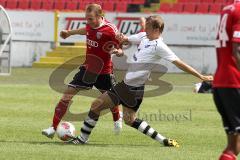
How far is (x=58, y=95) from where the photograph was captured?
65.1 ft

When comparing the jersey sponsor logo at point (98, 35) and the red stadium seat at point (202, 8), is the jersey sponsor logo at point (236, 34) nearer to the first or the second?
the jersey sponsor logo at point (98, 35)

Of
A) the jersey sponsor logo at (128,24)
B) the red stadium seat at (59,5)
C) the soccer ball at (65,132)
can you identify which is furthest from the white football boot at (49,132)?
the red stadium seat at (59,5)

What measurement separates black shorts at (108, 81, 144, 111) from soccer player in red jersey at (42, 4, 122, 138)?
0.80m

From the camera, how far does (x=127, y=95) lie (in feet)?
36.9

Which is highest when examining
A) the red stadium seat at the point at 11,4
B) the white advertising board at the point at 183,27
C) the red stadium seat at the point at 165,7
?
the red stadium seat at the point at 165,7

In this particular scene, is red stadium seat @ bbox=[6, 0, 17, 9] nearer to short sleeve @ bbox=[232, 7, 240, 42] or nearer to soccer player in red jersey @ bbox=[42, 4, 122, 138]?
soccer player in red jersey @ bbox=[42, 4, 122, 138]

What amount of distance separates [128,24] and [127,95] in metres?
19.6

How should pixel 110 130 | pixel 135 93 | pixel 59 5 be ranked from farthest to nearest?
1. pixel 59 5
2. pixel 110 130
3. pixel 135 93

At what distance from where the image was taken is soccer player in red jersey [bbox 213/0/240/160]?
739 cm

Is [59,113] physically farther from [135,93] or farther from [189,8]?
[189,8]

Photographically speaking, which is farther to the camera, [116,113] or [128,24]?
[128,24]

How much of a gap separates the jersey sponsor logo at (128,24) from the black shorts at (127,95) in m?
19.2

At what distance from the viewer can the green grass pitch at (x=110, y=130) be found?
33.7 feet

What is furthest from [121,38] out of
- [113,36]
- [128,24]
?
[128,24]
